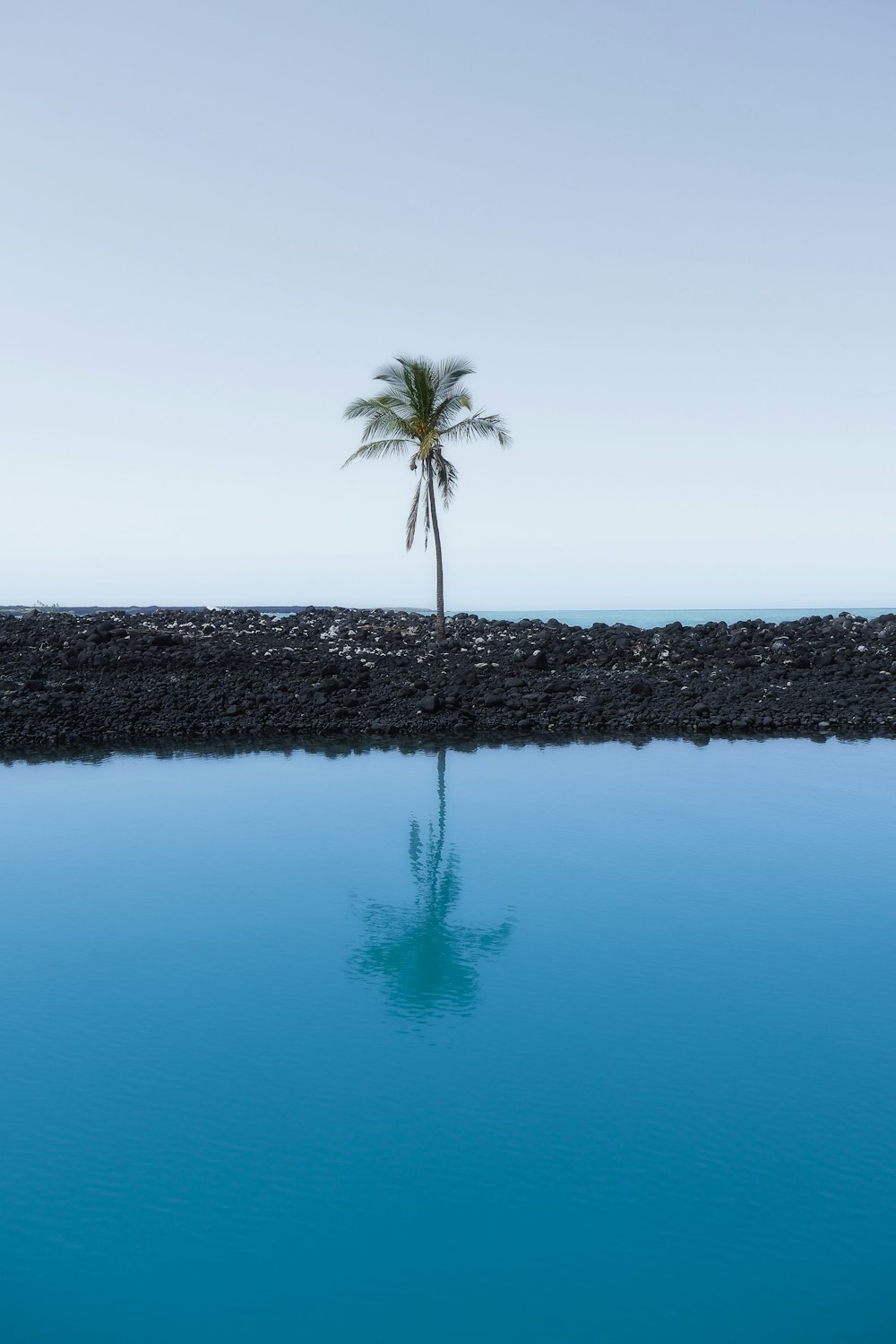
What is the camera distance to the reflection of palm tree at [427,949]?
8633 millimetres

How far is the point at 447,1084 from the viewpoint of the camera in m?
6.98

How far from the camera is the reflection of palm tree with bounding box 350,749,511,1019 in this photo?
28.3 feet

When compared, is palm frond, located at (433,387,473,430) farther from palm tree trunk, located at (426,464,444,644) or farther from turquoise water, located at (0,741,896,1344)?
turquoise water, located at (0,741,896,1344)

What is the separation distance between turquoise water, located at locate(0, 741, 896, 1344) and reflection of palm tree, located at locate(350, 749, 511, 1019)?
5 centimetres

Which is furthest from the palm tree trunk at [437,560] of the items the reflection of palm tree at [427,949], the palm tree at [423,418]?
the reflection of palm tree at [427,949]

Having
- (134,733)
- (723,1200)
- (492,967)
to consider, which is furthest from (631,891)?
(134,733)

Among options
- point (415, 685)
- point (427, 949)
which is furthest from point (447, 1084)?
point (415, 685)

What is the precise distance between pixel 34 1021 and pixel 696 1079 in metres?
5.20

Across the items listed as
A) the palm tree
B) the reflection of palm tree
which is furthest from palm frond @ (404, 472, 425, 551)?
the reflection of palm tree

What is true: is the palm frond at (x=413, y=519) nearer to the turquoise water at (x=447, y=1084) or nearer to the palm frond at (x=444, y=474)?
the palm frond at (x=444, y=474)

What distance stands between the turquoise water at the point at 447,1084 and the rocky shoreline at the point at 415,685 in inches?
291

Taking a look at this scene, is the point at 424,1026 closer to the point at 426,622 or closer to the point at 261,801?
the point at 261,801

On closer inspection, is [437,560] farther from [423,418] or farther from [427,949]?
[427,949]

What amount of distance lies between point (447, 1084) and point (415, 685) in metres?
16.8
